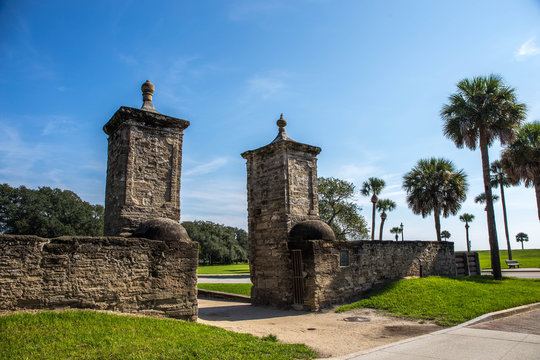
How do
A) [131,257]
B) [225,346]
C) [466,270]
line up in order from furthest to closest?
1. [466,270]
2. [131,257]
3. [225,346]

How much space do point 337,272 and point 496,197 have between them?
124ft

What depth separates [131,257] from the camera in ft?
23.2

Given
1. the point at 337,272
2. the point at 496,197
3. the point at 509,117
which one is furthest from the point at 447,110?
the point at 496,197

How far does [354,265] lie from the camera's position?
474 inches

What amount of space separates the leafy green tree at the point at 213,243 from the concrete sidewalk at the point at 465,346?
52.9 metres

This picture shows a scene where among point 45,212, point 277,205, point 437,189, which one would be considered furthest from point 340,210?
point 45,212

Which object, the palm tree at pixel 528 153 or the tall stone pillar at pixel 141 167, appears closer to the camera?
the tall stone pillar at pixel 141 167

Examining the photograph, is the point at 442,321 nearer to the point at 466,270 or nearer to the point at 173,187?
the point at 173,187

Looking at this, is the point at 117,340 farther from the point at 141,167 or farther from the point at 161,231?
the point at 141,167

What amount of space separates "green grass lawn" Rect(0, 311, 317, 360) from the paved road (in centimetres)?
152

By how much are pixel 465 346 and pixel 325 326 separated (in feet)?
10.9

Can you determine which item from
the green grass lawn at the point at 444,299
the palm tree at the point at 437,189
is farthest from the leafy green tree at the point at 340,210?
the green grass lawn at the point at 444,299

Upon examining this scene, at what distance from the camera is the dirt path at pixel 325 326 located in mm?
6992

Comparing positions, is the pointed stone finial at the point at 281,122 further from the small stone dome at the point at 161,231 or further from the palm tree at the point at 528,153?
the palm tree at the point at 528,153
